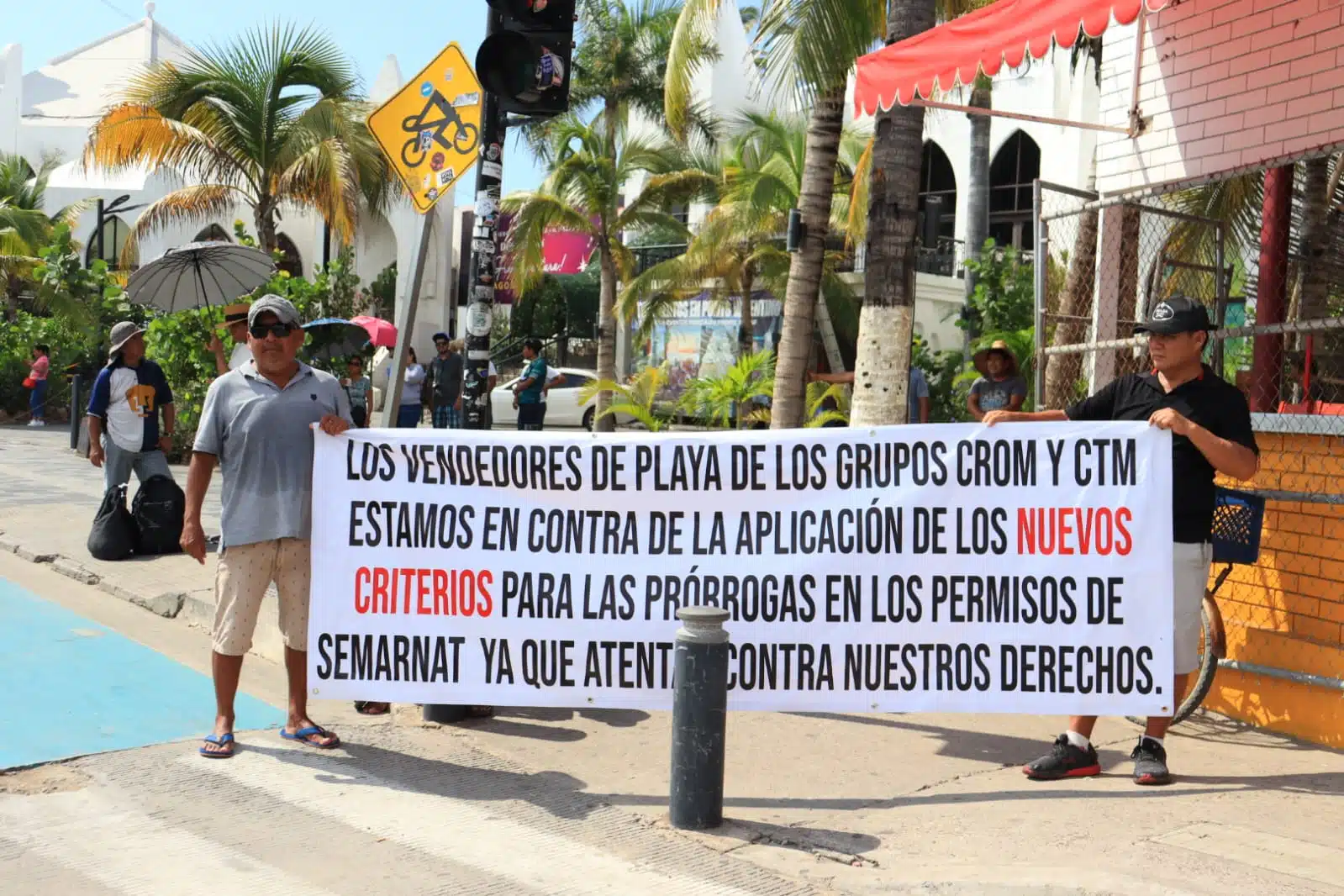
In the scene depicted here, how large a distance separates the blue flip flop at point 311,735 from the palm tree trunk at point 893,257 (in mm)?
3920

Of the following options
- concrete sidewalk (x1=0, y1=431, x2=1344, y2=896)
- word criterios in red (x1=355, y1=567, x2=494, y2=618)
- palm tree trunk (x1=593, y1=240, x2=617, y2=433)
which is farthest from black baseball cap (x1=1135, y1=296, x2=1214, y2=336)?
palm tree trunk (x1=593, y1=240, x2=617, y2=433)

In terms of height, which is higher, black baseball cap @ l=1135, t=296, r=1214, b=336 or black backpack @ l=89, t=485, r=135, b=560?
black baseball cap @ l=1135, t=296, r=1214, b=336

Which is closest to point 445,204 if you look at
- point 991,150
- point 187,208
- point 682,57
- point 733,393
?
point 991,150

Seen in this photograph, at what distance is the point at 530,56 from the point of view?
668 cm

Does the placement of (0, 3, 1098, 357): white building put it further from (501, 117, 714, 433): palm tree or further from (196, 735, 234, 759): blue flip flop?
(196, 735, 234, 759): blue flip flop

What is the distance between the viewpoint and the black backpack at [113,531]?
10688mm

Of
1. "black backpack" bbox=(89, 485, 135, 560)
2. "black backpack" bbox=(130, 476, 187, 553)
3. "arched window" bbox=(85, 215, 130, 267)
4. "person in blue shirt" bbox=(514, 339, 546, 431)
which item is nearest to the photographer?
"black backpack" bbox=(89, 485, 135, 560)

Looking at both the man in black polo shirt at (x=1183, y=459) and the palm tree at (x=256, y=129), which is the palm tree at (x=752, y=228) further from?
the man in black polo shirt at (x=1183, y=459)

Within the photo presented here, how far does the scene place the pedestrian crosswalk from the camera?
14.6ft

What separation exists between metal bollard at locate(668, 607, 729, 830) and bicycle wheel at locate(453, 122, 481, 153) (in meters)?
3.13

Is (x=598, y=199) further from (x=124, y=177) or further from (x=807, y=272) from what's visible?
(x=124, y=177)

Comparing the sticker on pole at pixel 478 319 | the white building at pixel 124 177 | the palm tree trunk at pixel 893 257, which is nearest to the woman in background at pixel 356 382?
the palm tree trunk at pixel 893 257

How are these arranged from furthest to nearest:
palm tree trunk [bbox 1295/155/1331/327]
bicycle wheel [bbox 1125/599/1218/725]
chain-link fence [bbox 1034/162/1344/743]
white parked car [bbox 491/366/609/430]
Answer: white parked car [bbox 491/366/609/430] < palm tree trunk [bbox 1295/155/1331/327] < chain-link fence [bbox 1034/162/1344/743] < bicycle wheel [bbox 1125/599/1218/725]

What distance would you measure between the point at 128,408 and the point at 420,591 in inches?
214
